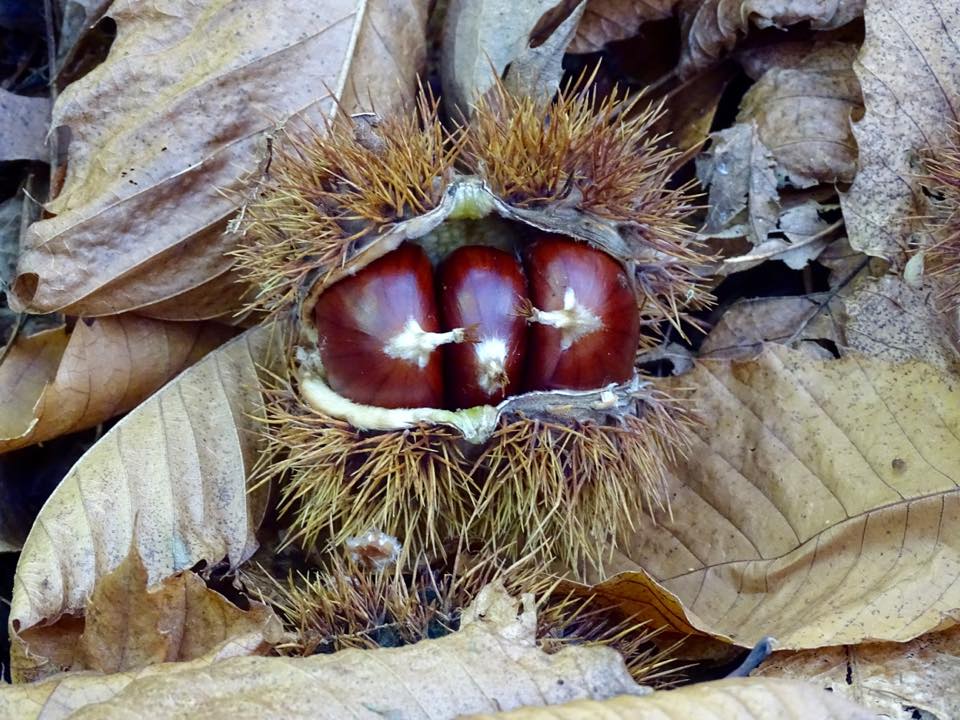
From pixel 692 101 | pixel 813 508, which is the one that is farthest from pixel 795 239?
pixel 813 508

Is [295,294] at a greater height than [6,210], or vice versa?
[6,210]

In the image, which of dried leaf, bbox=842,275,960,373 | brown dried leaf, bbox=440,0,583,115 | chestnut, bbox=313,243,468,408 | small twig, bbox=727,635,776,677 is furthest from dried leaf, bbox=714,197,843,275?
small twig, bbox=727,635,776,677

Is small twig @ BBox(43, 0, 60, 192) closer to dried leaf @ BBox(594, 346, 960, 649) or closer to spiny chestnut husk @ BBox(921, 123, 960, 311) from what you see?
dried leaf @ BBox(594, 346, 960, 649)

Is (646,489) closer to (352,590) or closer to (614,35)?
(352,590)

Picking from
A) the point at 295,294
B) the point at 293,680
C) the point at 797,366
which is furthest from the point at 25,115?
the point at 797,366

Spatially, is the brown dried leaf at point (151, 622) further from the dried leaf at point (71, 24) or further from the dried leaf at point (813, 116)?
the dried leaf at point (813, 116)

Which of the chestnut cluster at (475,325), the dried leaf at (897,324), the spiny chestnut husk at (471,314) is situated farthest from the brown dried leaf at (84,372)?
the dried leaf at (897,324)
